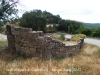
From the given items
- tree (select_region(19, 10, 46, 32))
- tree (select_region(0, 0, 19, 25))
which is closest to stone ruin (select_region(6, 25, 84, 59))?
tree (select_region(0, 0, 19, 25))

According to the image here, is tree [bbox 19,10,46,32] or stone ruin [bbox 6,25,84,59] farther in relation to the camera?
tree [bbox 19,10,46,32]

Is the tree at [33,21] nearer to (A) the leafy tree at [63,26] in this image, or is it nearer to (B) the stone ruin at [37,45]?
(A) the leafy tree at [63,26]

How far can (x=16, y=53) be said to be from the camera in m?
9.55

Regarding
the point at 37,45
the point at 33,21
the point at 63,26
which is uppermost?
the point at 33,21

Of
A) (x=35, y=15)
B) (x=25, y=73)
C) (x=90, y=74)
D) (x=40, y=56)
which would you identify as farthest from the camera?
(x=35, y=15)

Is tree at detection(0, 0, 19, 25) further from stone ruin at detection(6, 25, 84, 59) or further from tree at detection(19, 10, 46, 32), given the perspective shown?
tree at detection(19, 10, 46, 32)

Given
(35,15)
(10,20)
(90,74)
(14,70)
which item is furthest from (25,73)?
(35,15)

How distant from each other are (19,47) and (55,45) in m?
2.14

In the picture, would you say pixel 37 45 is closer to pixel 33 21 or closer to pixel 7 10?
pixel 7 10

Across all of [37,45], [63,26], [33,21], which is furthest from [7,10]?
[63,26]

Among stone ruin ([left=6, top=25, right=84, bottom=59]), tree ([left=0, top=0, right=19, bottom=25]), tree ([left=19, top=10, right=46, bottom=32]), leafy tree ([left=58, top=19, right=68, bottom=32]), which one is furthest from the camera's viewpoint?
leafy tree ([left=58, top=19, right=68, bottom=32])

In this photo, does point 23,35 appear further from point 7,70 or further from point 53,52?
point 7,70

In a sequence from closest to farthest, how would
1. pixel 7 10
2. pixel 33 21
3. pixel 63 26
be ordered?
pixel 7 10 → pixel 33 21 → pixel 63 26

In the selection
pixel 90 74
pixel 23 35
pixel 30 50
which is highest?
pixel 23 35
